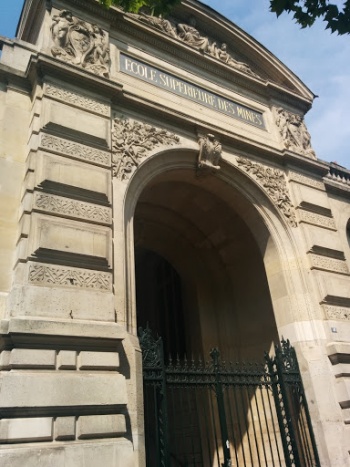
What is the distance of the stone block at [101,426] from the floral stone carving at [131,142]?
4.30 metres

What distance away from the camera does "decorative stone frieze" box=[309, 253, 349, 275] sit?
10531 millimetres

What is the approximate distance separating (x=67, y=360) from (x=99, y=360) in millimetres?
482

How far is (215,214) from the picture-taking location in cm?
1235

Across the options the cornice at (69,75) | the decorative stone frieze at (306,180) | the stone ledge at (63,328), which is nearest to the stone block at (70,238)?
the stone ledge at (63,328)

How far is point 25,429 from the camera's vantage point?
546 cm

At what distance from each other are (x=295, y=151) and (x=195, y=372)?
23.5ft

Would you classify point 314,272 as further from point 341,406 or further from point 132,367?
point 132,367

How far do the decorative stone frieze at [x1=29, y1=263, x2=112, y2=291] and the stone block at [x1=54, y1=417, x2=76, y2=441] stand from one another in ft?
6.21

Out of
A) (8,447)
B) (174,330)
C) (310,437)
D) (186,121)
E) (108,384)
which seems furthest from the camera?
(174,330)


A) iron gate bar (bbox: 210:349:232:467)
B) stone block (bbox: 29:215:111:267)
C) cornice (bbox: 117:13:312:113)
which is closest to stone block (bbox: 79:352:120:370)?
stone block (bbox: 29:215:111:267)

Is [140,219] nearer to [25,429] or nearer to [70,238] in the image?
[70,238]

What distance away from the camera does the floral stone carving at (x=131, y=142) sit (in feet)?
28.3

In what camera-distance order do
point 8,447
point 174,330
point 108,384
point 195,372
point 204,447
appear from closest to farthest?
point 8,447
point 108,384
point 195,372
point 204,447
point 174,330

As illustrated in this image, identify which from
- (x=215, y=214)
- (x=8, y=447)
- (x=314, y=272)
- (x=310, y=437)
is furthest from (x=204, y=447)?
(x=8, y=447)
